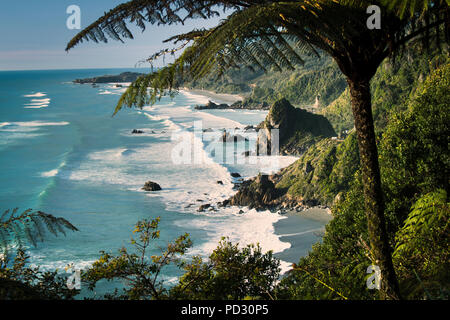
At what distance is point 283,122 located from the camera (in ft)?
174

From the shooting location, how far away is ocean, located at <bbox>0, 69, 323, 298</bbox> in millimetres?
23844

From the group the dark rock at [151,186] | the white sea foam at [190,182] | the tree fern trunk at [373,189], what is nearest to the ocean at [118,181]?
the white sea foam at [190,182]

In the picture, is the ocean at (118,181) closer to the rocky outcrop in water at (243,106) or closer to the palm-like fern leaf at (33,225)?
the palm-like fern leaf at (33,225)

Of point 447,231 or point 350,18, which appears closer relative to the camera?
point 350,18

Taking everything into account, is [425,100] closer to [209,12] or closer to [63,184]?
[209,12]

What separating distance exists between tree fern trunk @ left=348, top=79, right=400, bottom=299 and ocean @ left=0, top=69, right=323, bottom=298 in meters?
15.0

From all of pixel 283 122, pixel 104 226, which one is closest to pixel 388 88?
pixel 283 122

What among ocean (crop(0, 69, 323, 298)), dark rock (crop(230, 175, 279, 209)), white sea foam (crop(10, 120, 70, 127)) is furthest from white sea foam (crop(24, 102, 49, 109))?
dark rock (crop(230, 175, 279, 209))

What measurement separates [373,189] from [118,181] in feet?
118

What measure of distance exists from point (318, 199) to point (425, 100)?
57.4 ft

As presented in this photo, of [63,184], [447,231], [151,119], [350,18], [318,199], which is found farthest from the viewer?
[151,119]

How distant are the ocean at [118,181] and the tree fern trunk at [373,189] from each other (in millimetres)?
14965

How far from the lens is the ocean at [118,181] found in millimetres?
23844

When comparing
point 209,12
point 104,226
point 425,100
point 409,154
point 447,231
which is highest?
point 209,12
